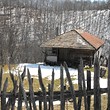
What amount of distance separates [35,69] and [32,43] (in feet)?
135

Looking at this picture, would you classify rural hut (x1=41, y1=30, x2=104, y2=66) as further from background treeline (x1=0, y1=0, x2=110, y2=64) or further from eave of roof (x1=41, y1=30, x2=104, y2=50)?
background treeline (x1=0, y1=0, x2=110, y2=64)

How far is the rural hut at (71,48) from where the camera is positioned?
2509 centimetres

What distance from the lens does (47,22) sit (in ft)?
279

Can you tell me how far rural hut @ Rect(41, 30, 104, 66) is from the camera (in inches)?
988

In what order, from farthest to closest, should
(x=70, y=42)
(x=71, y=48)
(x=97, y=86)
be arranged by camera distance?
(x=70, y=42) → (x=71, y=48) → (x=97, y=86)

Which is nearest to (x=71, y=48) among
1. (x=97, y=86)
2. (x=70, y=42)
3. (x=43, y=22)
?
(x=70, y=42)

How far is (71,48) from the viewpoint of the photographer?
2547 centimetres

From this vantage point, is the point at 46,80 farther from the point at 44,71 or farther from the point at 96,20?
the point at 96,20

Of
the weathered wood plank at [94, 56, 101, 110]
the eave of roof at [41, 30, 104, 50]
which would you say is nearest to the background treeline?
the eave of roof at [41, 30, 104, 50]

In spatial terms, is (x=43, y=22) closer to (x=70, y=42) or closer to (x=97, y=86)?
(x=70, y=42)

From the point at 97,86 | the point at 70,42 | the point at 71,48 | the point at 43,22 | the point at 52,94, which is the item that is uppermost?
the point at 97,86

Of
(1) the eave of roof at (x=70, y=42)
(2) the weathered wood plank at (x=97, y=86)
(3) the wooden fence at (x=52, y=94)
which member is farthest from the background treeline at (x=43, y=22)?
(2) the weathered wood plank at (x=97, y=86)

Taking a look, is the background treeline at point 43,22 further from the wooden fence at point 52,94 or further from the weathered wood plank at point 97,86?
the weathered wood plank at point 97,86

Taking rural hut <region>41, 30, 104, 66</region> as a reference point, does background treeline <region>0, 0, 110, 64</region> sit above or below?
below
